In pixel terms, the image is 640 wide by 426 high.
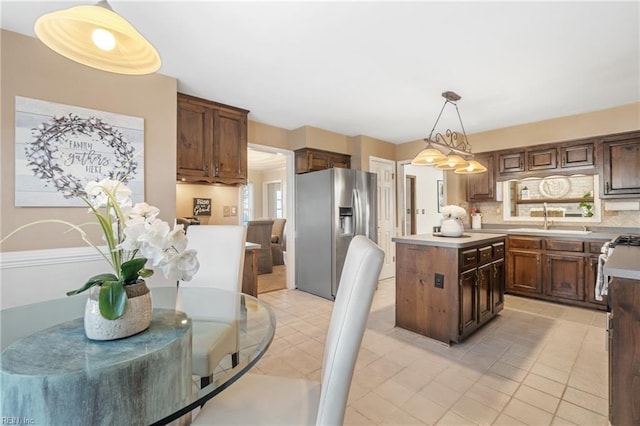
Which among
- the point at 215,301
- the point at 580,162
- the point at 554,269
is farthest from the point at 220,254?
the point at 580,162

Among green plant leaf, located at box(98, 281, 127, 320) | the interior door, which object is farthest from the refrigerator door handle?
green plant leaf, located at box(98, 281, 127, 320)

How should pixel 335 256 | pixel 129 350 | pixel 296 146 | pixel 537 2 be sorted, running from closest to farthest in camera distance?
pixel 129 350
pixel 537 2
pixel 335 256
pixel 296 146

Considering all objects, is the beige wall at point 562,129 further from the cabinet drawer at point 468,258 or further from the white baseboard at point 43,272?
the white baseboard at point 43,272

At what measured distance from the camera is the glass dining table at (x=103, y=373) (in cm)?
73

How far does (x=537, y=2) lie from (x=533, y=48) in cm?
57

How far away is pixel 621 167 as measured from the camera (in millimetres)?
3338

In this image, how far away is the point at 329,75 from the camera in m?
2.63

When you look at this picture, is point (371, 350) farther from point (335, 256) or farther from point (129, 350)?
point (129, 350)

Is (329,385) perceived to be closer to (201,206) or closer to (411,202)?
(201,206)

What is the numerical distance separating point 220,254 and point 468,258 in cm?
209

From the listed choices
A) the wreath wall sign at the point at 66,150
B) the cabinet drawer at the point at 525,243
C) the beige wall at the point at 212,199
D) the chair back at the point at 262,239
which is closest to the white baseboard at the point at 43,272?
the wreath wall sign at the point at 66,150

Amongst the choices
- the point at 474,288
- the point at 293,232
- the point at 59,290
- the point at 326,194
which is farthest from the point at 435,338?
the point at 59,290

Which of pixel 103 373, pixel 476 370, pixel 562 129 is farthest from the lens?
pixel 562 129

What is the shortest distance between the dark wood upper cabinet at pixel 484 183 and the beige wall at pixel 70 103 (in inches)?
166
